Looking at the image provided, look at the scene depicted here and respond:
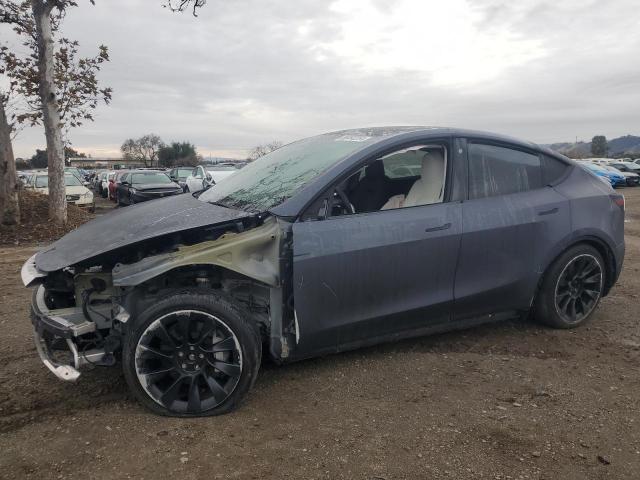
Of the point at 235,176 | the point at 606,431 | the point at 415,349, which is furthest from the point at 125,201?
the point at 606,431

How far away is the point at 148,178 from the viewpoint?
19.8 metres

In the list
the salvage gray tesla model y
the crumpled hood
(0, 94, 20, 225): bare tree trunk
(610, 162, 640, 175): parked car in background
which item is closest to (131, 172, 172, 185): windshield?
(0, 94, 20, 225): bare tree trunk

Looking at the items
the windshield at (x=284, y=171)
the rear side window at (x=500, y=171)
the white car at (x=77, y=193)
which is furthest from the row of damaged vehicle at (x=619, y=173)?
the windshield at (x=284, y=171)

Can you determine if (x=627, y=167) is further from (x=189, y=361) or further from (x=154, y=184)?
(x=189, y=361)

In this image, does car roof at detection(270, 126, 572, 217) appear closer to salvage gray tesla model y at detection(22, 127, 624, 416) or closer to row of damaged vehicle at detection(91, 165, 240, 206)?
salvage gray tesla model y at detection(22, 127, 624, 416)

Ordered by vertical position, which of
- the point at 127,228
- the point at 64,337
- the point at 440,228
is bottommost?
the point at 64,337

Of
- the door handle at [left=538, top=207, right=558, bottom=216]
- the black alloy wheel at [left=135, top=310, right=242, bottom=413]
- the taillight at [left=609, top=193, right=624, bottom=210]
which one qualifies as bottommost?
the black alloy wheel at [left=135, top=310, right=242, bottom=413]

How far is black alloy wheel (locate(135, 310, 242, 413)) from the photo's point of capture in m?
2.85

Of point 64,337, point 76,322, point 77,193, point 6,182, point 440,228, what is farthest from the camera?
point 77,193

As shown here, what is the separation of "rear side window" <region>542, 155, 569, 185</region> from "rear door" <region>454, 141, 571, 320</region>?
0.04 m

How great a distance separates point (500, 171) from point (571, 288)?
1196 millimetres

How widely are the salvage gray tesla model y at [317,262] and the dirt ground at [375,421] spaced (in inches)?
9.9

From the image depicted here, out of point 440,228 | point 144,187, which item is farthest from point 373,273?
point 144,187

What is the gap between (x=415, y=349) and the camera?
151 inches
